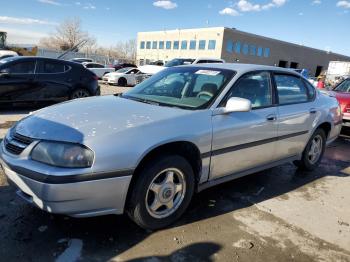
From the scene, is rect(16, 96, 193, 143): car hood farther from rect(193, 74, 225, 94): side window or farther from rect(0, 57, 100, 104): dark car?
rect(0, 57, 100, 104): dark car

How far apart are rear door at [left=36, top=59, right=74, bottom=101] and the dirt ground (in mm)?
5125

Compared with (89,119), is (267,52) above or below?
above

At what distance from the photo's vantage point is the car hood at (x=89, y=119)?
2990 millimetres

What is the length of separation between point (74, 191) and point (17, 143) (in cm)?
76

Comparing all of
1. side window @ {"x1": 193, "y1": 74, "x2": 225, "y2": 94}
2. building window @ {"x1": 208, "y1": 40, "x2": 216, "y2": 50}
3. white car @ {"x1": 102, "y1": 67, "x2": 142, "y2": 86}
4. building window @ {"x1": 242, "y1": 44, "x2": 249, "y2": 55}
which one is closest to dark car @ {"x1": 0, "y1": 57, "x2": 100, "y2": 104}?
side window @ {"x1": 193, "y1": 74, "x2": 225, "y2": 94}

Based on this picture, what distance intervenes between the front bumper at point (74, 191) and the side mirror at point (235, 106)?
130 centimetres

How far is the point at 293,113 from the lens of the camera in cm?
477

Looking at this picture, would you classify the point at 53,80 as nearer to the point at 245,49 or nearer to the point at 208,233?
the point at 208,233

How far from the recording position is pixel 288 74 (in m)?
5.03

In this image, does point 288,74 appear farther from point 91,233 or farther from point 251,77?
point 91,233

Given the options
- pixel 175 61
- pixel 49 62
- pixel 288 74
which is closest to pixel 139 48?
pixel 175 61

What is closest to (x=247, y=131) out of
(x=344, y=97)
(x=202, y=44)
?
(x=344, y=97)

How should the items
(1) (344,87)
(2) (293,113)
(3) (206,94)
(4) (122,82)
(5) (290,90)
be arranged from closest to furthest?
(3) (206,94), (2) (293,113), (5) (290,90), (1) (344,87), (4) (122,82)

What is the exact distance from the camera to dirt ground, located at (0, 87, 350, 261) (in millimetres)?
3018
